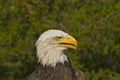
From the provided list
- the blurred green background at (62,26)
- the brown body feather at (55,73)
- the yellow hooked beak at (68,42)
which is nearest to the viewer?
the yellow hooked beak at (68,42)

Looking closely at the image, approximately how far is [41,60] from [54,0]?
2.18 meters

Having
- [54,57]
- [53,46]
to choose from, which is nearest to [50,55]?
[54,57]

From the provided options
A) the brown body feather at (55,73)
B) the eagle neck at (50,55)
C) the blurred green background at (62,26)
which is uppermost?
the blurred green background at (62,26)

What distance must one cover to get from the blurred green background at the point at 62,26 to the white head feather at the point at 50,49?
70.0 inches

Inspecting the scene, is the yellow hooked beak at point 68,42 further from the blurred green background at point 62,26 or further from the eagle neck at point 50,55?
the blurred green background at point 62,26

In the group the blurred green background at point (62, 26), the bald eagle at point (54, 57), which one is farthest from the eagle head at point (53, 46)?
the blurred green background at point (62, 26)

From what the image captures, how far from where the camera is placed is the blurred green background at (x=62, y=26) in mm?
12203

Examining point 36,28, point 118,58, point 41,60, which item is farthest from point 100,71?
point 41,60

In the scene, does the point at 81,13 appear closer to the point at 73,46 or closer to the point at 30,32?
the point at 30,32

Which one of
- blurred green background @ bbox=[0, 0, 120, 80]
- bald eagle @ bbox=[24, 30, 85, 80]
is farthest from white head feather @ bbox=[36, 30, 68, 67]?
blurred green background @ bbox=[0, 0, 120, 80]

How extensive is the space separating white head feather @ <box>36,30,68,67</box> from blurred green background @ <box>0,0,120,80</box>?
178 cm

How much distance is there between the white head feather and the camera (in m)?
10.1

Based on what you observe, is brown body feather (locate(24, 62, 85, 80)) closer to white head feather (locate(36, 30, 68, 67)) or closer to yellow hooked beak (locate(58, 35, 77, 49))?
white head feather (locate(36, 30, 68, 67))

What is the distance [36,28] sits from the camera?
1212cm
